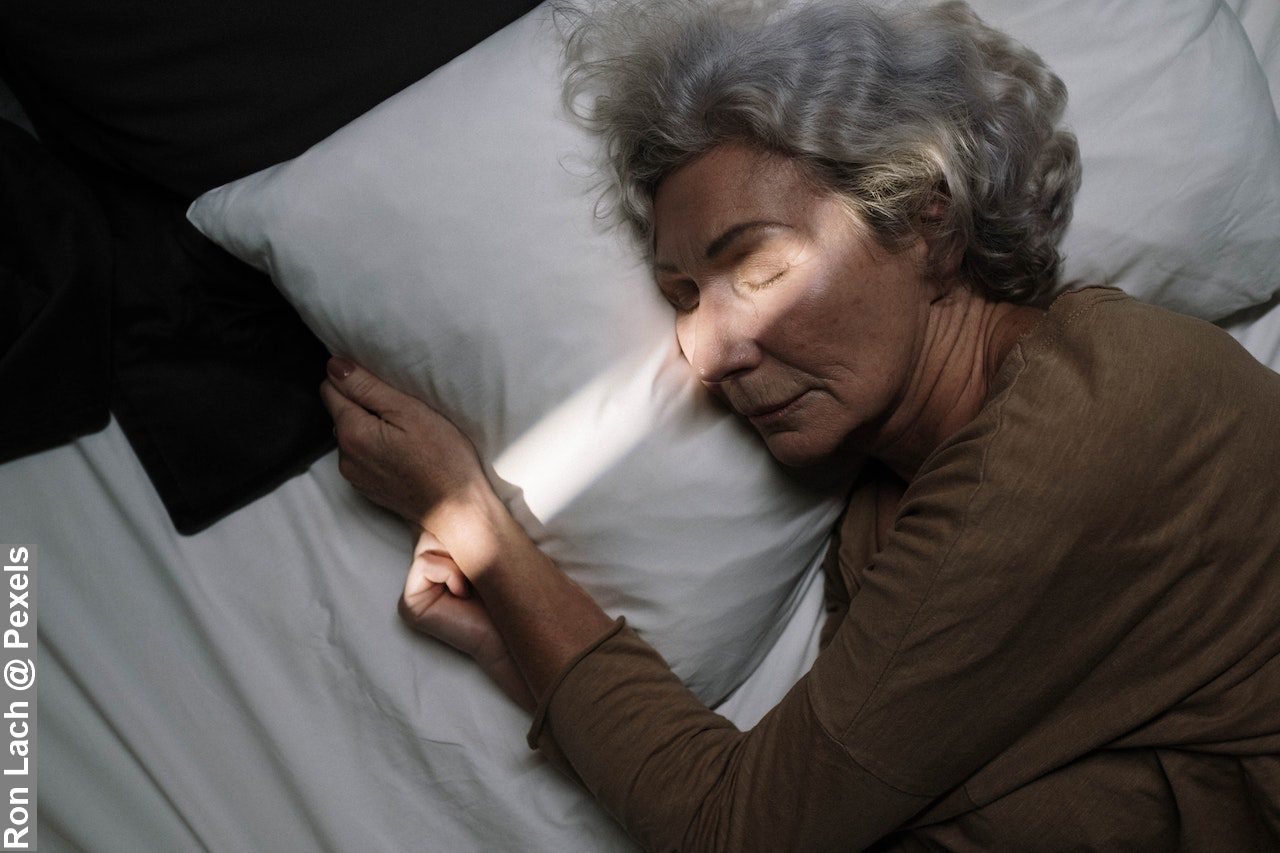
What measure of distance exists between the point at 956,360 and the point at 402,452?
25.1 inches

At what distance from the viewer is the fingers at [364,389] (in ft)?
3.89

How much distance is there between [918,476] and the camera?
3.18ft

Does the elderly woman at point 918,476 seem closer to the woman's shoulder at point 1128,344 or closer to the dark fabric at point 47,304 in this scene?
the woman's shoulder at point 1128,344

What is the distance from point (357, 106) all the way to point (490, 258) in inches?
11.9

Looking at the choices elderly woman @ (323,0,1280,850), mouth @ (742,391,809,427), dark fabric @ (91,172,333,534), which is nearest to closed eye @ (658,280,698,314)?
elderly woman @ (323,0,1280,850)

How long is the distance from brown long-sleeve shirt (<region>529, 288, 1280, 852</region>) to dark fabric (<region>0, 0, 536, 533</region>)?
0.67 m

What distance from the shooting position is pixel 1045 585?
0.86 meters

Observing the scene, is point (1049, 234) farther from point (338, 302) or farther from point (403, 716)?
point (403, 716)

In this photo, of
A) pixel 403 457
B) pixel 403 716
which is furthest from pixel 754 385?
pixel 403 716

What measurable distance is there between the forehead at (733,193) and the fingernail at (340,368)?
1.44 ft

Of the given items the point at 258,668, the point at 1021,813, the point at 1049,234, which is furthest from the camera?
the point at 258,668

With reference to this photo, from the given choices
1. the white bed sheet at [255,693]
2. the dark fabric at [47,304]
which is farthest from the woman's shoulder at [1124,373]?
the dark fabric at [47,304]

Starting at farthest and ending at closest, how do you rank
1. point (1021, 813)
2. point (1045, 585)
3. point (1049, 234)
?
point (1049, 234)
point (1021, 813)
point (1045, 585)

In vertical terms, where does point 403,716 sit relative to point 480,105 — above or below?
below
